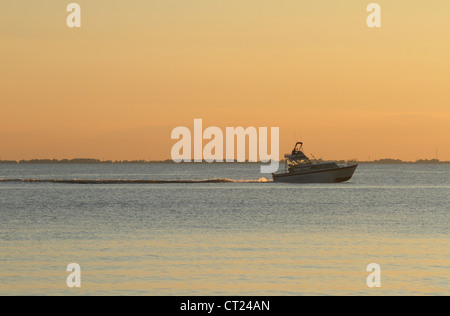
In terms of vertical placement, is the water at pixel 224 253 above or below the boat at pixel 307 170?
below

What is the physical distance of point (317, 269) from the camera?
31.3 meters

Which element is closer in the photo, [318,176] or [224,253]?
[224,253]

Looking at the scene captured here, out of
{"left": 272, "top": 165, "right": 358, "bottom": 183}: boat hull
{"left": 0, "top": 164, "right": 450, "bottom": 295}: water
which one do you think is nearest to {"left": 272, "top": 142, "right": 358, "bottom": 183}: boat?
{"left": 272, "top": 165, "right": 358, "bottom": 183}: boat hull

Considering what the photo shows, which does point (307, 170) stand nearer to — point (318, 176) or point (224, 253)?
point (318, 176)

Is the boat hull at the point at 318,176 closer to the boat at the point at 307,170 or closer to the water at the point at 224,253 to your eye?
the boat at the point at 307,170

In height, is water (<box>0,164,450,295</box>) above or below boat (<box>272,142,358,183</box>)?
below

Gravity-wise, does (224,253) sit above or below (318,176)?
below

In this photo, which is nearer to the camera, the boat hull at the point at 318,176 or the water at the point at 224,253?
the water at the point at 224,253

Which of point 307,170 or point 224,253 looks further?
point 307,170

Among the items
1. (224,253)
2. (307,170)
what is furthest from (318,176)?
(224,253)

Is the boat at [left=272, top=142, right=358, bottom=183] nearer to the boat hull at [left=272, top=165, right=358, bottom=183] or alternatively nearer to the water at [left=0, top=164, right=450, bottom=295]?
the boat hull at [left=272, top=165, right=358, bottom=183]

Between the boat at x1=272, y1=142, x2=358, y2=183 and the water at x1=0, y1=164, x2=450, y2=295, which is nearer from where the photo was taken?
the water at x1=0, y1=164, x2=450, y2=295

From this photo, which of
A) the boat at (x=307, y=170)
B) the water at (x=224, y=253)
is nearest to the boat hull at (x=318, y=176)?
the boat at (x=307, y=170)
